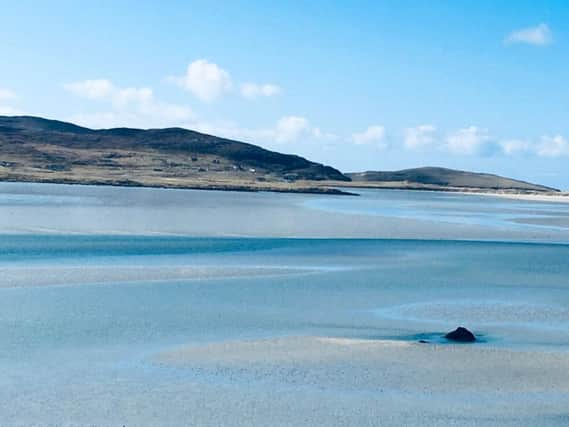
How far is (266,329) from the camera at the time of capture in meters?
15.6

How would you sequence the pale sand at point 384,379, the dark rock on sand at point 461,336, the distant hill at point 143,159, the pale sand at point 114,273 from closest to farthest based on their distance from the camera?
the pale sand at point 384,379 → the dark rock on sand at point 461,336 → the pale sand at point 114,273 → the distant hill at point 143,159

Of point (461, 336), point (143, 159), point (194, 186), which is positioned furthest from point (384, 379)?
point (143, 159)

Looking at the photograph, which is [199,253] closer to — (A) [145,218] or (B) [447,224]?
(A) [145,218]

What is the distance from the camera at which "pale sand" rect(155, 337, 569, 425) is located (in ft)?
35.6

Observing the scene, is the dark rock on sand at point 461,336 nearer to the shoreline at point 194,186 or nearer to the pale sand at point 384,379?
the pale sand at point 384,379

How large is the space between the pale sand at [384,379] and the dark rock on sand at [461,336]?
11.7 inches

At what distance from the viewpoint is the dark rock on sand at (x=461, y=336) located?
Answer: 15.1 metres

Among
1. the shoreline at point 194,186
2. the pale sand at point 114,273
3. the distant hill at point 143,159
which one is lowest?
the pale sand at point 114,273

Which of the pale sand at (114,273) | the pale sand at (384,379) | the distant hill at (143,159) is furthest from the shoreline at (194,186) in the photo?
the pale sand at (384,379)

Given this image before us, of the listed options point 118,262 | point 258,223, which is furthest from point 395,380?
point 258,223

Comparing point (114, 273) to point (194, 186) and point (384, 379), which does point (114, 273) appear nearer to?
point (384, 379)

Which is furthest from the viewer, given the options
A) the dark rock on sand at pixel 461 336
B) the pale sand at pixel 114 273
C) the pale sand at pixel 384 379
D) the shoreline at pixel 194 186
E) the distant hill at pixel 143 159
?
the distant hill at pixel 143 159

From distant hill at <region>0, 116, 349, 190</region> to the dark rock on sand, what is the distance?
7595 centimetres

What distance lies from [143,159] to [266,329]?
360ft
